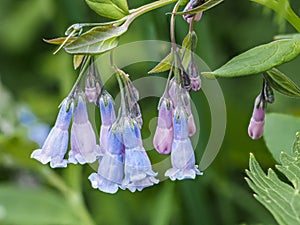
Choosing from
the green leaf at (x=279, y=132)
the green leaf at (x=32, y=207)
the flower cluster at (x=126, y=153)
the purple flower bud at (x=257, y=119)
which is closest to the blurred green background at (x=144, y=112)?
the green leaf at (x=32, y=207)

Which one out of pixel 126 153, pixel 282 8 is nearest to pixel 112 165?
pixel 126 153

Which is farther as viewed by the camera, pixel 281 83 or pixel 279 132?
pixel 279 132

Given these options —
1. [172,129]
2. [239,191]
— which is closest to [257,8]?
[239,191]

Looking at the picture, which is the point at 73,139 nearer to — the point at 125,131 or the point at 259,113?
the point at 125,131

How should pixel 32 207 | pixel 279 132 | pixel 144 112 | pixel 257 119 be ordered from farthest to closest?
1. pixel 144 112
2. pixel 32 207
3. pixel 279 132
4. pixel 257 119

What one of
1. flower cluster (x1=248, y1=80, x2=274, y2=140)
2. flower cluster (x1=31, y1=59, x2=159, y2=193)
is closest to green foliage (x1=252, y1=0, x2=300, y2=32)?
flower cluster (x1=248, y1=80, x2=274, y2=140)

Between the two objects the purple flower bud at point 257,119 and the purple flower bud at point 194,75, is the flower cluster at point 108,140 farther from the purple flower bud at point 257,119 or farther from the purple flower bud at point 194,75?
the purple flower bud at point 257,119
